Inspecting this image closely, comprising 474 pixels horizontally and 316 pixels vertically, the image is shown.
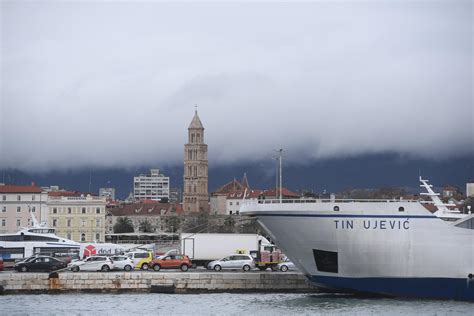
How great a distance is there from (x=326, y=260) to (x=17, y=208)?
3728 inches

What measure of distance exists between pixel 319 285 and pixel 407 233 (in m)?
4.61

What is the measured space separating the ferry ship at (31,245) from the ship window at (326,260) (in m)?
32.1

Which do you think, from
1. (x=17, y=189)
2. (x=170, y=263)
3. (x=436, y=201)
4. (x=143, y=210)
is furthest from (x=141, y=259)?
(x=143, y=210)

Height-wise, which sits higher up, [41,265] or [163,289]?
[41,265]

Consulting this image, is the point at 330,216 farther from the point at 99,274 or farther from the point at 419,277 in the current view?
the point at 99,274

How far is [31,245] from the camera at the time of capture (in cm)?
6612

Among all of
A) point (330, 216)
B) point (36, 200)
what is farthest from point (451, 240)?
point (36, 200)

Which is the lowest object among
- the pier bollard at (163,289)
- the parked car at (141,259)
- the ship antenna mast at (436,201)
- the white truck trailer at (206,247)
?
the pier bollard at (163,289)

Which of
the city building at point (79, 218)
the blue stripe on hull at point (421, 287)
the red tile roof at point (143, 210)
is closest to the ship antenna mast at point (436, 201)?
the blue stripe on hull at point (421, 287)

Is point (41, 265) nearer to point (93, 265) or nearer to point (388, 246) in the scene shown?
point (93, 265)

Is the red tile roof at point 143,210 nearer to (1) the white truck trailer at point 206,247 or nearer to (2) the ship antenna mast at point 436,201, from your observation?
(1) the white truck trailer at point 206,247

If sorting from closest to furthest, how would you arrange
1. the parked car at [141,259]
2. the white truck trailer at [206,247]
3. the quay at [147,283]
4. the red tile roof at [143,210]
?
1. the quay at [147,283]
2. the parked car at [141,259]
3. the white truck trailer at [206,247]
4. the red tile roof at [143,210]

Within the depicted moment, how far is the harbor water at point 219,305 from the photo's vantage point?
35969 millimetres

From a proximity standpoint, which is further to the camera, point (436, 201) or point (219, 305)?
point (436, 201)
